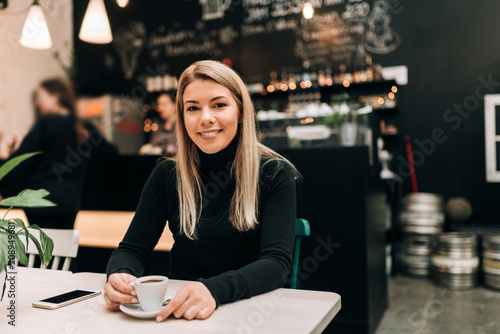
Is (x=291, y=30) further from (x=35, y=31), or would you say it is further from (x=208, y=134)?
(x=208, y=134)

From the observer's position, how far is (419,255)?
4.41 metres

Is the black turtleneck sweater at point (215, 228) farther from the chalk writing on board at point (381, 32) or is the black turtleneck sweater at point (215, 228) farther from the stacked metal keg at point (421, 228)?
the chalk writing on board at point (381, 32)

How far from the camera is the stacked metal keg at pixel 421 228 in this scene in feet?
14.4

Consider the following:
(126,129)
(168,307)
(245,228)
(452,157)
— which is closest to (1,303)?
(168,307)

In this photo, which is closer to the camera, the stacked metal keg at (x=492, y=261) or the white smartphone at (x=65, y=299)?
the white smartphone at (x=65, y=299)

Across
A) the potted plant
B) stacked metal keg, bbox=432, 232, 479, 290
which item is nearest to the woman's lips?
the potted plant

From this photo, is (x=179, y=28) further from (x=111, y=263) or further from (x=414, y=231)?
(x=111, y=263)

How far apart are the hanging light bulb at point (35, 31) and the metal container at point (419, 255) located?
4.11 meters

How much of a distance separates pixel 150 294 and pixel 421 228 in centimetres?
405

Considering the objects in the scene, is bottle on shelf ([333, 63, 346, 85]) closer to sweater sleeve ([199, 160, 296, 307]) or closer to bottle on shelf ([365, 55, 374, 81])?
bottle on shelf ([365, 55, 374, 81])

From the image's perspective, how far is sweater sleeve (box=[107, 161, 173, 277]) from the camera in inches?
49.6

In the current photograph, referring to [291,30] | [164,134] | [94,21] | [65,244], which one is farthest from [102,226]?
[291,30]

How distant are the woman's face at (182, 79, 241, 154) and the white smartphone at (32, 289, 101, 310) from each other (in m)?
0.56

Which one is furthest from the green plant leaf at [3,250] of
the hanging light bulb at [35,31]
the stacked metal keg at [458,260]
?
the stacked metal keg at [458,260]
